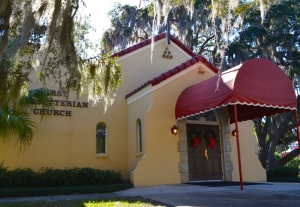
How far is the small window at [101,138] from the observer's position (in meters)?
13.4

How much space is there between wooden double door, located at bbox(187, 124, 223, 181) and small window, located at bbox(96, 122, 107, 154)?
3.66 metres

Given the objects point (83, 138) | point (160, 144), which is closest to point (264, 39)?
point (160, 144)

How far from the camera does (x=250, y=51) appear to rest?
20.6 m

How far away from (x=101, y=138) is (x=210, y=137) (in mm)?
4617

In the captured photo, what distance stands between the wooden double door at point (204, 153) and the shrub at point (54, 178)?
3.18 m

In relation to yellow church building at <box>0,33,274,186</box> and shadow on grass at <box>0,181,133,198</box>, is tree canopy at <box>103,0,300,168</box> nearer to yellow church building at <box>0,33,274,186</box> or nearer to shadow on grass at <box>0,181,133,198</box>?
yellow church building at <box>0,33,274,186</box>

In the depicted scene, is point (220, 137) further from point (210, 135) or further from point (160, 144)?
point (160, 144)

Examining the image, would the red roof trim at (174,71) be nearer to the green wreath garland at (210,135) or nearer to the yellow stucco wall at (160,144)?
the yellow stucco wall at (160,144)

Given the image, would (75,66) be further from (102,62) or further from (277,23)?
(277,23)

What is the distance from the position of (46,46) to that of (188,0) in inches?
149

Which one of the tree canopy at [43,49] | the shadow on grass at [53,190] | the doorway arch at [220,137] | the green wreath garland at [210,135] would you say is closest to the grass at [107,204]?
the shadow on grass at [53,190]

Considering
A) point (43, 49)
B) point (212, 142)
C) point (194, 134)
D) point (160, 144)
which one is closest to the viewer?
point (43, 49)

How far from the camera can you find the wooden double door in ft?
40.4

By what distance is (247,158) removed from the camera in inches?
523
